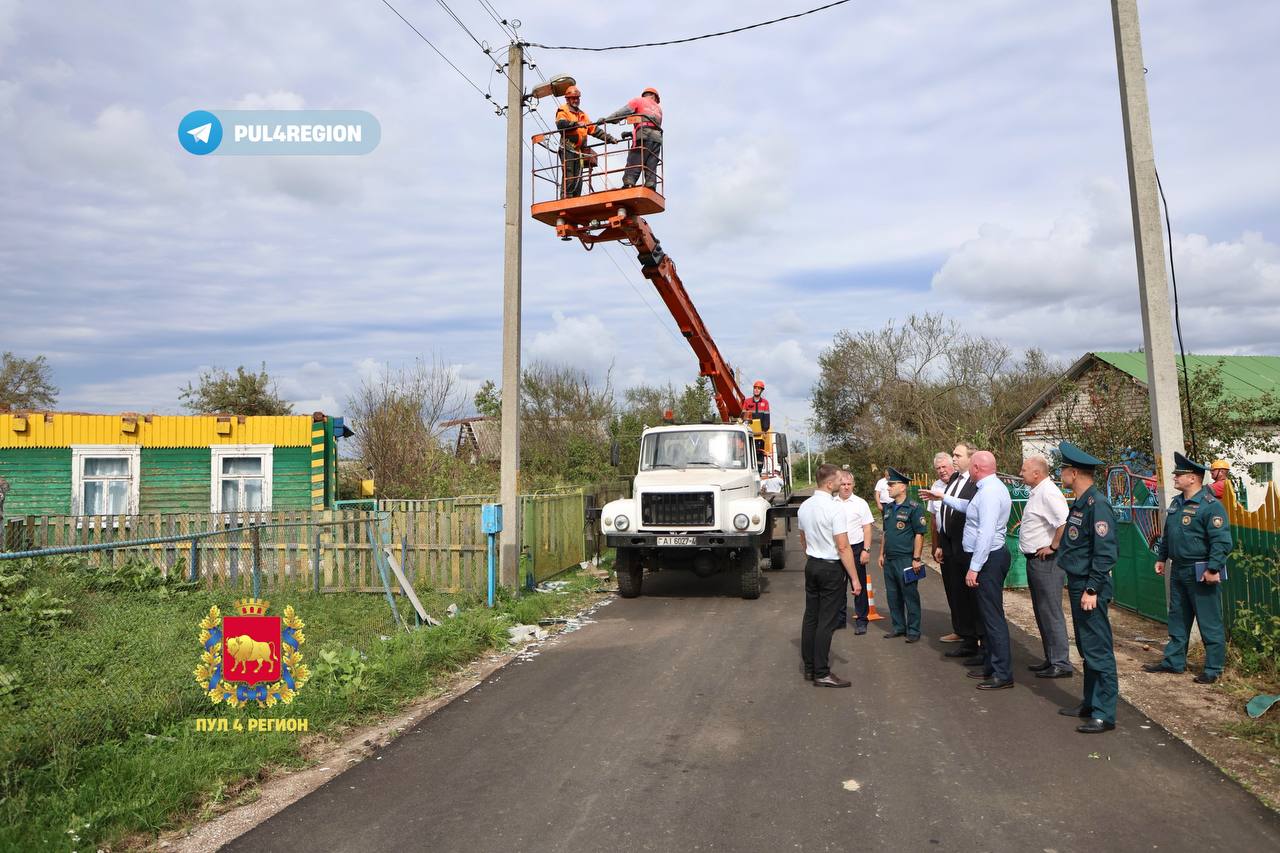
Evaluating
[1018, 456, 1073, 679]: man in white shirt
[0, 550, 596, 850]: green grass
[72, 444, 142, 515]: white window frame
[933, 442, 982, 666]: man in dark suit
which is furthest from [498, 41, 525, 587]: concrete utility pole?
[72, 444, 142, 515]: white window frame

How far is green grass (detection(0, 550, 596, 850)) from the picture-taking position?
14.1ft

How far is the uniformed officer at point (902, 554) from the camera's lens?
329 inches

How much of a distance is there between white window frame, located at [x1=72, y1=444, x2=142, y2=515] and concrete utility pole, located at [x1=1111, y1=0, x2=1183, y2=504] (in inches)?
712

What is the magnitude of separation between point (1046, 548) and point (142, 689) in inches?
265

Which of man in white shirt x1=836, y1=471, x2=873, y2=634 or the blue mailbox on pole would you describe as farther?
the blue mailbox on pole

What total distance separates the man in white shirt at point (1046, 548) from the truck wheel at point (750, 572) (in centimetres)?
470

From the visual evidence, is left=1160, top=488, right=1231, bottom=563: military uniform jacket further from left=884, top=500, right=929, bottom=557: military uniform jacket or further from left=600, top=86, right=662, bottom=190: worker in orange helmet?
left=600, top=86, right=662, bottom=190: worker in orange helmet

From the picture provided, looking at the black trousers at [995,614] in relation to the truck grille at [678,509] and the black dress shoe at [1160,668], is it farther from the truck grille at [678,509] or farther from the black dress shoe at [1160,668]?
the truck grille at [678,509]

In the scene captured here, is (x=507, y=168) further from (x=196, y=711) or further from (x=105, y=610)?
(x=196, y=711)

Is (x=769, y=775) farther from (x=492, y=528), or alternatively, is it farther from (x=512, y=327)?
(x=512, y=327)

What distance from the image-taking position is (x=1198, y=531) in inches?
255

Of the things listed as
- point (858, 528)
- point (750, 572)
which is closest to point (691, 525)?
point (750, 572)

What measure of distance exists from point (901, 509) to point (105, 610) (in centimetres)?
793

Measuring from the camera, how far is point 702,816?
4.15 m
